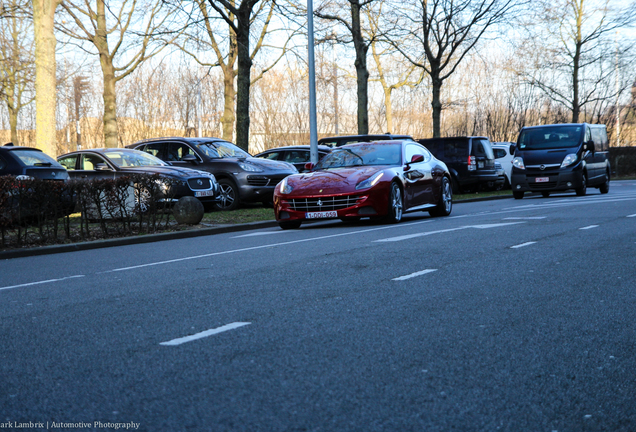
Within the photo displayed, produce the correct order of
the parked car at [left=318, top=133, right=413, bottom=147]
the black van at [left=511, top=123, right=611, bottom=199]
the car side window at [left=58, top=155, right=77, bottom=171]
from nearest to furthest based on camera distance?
the car side window at [left=58, top=155, right=77, bottom=171], the parked car at [left=318, top=133, right=413, bottom=147], the black van at [left=511, top=123, right=611, bottom=199]

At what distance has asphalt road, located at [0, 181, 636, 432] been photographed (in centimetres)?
344

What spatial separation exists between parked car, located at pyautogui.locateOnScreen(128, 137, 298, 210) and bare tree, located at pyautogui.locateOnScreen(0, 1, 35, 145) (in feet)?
18.0

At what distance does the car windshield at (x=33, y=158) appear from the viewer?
1425cm

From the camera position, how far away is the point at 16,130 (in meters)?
42.2

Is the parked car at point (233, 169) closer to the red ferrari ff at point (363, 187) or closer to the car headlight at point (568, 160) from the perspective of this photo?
the red ferrari ff at point (363, 187)

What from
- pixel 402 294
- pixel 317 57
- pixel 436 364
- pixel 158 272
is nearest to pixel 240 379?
pixel 436 364

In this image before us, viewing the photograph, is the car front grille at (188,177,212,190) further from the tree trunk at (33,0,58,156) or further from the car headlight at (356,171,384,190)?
the tree trunk at (33,0,58,156)

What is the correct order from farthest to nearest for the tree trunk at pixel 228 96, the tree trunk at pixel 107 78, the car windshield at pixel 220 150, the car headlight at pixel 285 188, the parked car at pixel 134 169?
the tree trunk at pixel 228 96
the tree trunk at pixel 107 78
the car windshield at pixel 220 150
the parked car at pixel 134 169
the car headlight at pixel 285 188

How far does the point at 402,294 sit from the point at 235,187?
12532mm

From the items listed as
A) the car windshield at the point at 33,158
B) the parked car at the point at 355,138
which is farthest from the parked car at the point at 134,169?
the parked car at the point at 355,138

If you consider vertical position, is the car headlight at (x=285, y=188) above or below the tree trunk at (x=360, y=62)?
below

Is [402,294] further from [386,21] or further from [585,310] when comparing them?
[386,21]

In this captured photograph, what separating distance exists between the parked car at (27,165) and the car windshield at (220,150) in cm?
507

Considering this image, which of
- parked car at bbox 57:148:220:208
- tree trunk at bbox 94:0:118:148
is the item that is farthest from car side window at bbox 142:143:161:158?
tree trunk at bbox 94:0:118:148
